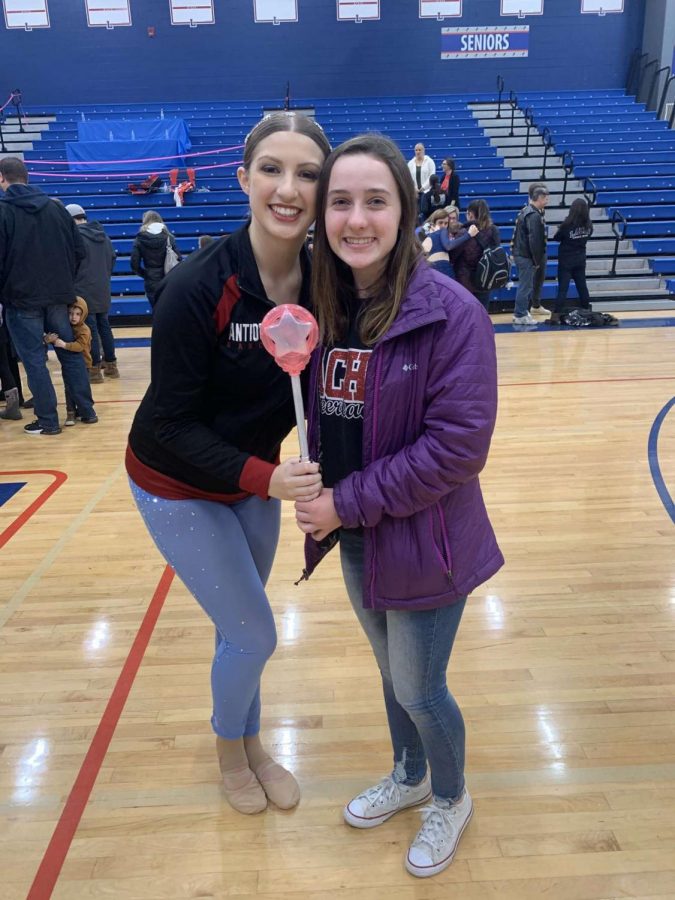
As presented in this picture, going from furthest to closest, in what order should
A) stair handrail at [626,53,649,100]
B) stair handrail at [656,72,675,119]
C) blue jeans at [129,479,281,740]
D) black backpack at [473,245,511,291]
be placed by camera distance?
stair handrail at [626,53,649,100], stair handrail at [656,72,675,119], black backpack at [473,245,511,291], blue jeans at [129,479,281,740]

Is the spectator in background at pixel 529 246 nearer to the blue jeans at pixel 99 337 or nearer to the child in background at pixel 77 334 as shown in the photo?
the blue jeans at pixel 99 337

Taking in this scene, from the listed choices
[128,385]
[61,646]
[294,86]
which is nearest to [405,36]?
[294,86]

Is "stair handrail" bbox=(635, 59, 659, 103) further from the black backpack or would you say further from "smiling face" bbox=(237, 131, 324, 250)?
"smiling face" bbox=(237, 131, 324, 250)

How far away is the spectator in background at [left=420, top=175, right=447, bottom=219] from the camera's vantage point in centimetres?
920

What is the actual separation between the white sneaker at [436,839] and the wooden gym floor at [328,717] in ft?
0.10

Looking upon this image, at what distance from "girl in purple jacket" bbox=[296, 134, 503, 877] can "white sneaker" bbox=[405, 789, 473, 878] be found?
0.25 metres

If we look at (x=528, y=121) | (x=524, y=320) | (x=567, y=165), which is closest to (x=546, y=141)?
(x=528, y=121)

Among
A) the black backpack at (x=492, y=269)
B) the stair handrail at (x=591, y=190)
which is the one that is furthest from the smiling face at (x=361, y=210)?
the stair handrail at (x=591, y=190)

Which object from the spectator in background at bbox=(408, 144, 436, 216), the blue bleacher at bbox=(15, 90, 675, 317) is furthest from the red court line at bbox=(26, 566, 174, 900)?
the spectator in background at bbox=(408, 144, 436, 216)

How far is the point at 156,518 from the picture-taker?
1551mm

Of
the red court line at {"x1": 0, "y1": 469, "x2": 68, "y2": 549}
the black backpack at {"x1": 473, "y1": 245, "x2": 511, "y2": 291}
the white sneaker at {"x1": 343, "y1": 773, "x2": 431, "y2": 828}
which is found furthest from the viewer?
the black backpack at {"x1": 473, "y1": 245, "x2": 511, "y2": 291}

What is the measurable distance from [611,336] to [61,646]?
665 cm

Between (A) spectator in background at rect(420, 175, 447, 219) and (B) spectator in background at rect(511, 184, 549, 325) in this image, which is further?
(A) spectator in background at rect(420, 175, 447, 219)

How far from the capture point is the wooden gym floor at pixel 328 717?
1640 millimetres
